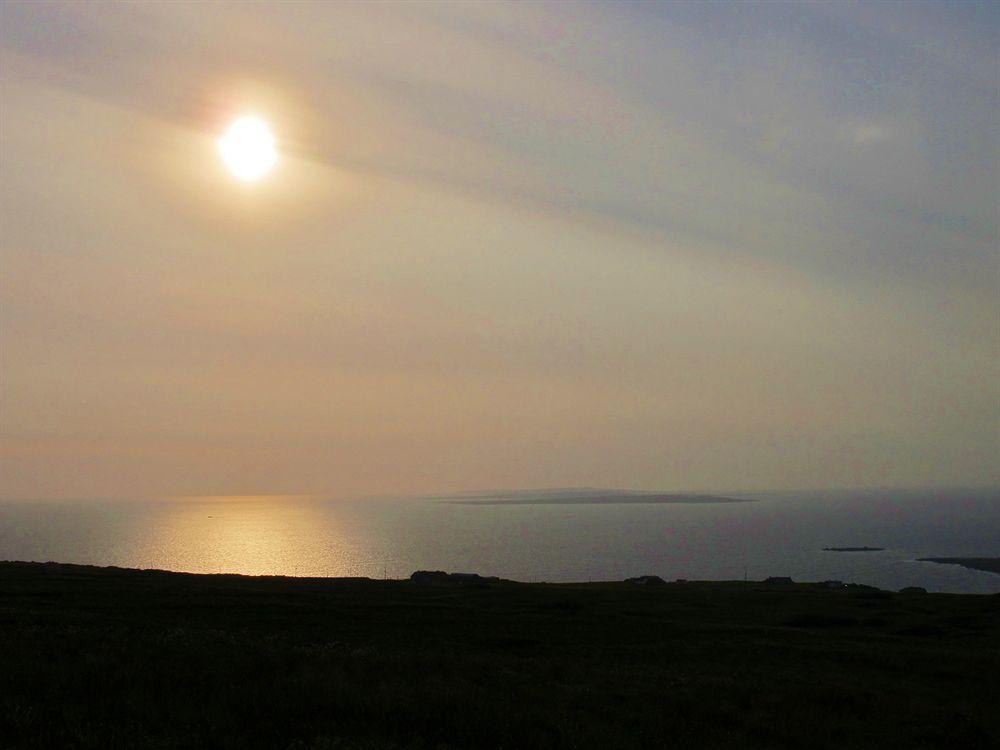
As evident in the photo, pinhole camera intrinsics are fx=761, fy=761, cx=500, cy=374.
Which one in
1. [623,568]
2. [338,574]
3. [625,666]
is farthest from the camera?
[623,568]

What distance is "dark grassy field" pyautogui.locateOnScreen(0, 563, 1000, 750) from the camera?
13.5 m

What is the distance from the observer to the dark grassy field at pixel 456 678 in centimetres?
1351

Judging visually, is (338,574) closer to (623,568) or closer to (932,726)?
(623,568)

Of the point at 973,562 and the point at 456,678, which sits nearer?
the point at 456,678

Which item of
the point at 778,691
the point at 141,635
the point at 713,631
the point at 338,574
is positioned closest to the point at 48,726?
the point at 141,635

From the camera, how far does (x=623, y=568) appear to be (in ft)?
546

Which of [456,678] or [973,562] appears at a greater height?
[456,678]

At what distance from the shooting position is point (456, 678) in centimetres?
1920

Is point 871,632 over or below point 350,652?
below

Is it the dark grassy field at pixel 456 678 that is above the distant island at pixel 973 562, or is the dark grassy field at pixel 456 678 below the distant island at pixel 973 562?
above

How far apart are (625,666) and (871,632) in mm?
25605

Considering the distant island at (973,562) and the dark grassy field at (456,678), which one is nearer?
the dark grassy field at (456,678)

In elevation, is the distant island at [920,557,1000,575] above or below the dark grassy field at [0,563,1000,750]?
below

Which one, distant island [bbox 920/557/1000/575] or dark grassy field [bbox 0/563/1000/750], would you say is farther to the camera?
distant island [bbox 920/557/1000/575]
